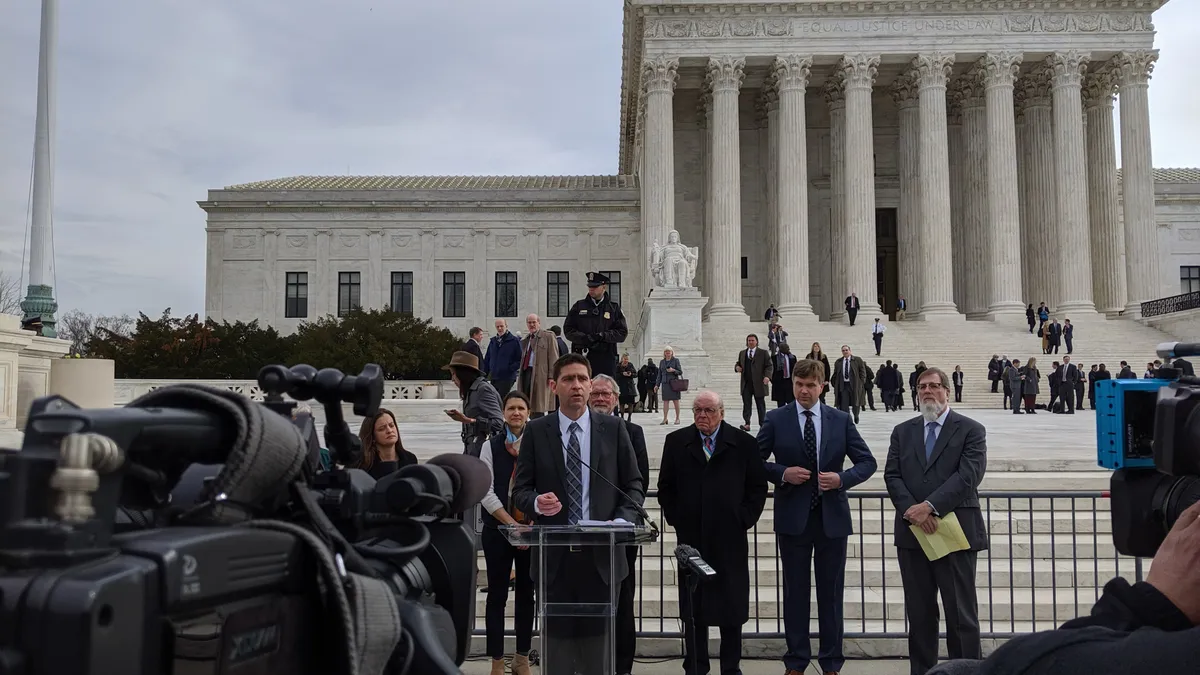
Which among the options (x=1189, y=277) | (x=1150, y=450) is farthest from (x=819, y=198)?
(x=1150, y=450)

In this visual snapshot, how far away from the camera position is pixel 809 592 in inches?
261

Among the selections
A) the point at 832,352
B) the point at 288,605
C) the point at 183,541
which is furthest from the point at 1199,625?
the point at 832,352

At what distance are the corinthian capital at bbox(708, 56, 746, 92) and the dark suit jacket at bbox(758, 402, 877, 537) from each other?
117ft

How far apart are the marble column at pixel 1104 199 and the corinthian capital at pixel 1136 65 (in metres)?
1.59

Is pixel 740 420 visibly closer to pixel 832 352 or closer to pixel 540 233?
pixel 832 352

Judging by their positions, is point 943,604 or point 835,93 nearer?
point 943,604

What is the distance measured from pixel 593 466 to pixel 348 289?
4690 centimetres

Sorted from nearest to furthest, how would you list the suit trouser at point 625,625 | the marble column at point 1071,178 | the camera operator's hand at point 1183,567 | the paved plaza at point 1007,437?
the camera operator's hand at point 1183,567 < the suit trouser at point 625,625 < the paved plaza at point 1007,437 < the marble column at point 1071,178

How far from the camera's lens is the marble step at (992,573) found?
27.4 ft

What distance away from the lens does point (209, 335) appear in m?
38.4

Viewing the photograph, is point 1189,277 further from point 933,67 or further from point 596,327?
point 596,327


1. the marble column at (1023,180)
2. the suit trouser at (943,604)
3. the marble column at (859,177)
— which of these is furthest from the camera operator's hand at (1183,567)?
the marble column at (1023,180)

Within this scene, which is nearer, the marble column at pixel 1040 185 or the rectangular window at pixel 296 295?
the marble column at pixel 1040 185

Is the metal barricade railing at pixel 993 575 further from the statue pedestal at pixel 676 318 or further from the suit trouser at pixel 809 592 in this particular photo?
the statue pedestal at pixel 676 318
